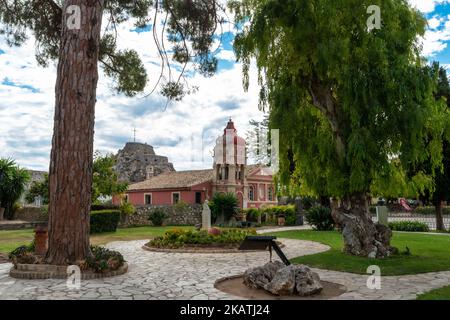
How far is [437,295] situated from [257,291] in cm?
307

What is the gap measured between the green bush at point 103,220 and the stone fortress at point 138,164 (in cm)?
2990

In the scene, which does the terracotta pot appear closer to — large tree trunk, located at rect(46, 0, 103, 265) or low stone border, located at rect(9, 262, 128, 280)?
low stone border, located at rect(9, 262, 128, 280)

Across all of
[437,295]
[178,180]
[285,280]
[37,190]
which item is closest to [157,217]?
[178,180]

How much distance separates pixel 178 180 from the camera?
39.2 meters

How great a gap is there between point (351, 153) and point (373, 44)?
9.54 ft

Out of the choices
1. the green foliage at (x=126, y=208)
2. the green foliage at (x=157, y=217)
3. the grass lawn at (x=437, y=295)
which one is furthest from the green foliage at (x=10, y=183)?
the grass lawn at (x=437, y=295)

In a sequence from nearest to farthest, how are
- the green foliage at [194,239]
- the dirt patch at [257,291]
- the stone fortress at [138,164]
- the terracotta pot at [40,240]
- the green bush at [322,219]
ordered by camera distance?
the dirt patch at [257,291] → the terracotta pot at [40,240] → the green foliage at [194,239] → the green bush at [322,219] → the stone fortress at [138,164]

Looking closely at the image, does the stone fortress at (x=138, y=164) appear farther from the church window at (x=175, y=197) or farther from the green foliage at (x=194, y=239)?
the green foliage at (x=194, y=239)

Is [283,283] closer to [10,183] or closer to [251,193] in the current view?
[10,183]

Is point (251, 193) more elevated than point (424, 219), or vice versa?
point (251, 193)

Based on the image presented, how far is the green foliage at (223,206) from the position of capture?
94.8ft

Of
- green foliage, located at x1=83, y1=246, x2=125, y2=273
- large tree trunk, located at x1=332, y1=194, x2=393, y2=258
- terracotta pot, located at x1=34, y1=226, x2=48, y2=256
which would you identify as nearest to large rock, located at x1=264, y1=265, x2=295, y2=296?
green foliage, located at x1=83, y1=246, x2=125, y2=273
